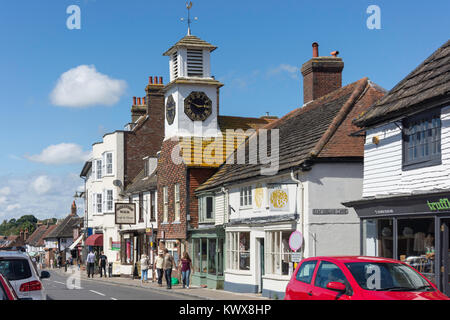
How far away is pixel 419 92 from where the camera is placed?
1700cm

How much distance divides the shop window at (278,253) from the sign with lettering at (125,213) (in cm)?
1942

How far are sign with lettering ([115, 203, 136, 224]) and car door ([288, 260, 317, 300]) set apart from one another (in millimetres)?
30356

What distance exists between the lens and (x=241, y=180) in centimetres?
2702

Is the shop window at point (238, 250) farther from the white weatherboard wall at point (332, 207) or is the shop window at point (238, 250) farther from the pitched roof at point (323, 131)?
the white weatherboard wall at point (332, 207)

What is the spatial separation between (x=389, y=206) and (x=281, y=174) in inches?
244

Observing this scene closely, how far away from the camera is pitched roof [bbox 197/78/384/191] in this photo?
2205 cm

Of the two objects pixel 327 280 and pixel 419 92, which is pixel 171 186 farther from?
pixel 327 280

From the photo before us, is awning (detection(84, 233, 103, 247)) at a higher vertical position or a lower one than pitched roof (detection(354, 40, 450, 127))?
lower

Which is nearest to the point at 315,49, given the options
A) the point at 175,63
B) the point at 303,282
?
the point at 175,63

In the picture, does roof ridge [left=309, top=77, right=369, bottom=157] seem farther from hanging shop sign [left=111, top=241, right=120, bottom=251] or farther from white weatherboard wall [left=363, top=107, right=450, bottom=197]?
hanging shop sign [left=111, top=241, right=120, bottom=251]

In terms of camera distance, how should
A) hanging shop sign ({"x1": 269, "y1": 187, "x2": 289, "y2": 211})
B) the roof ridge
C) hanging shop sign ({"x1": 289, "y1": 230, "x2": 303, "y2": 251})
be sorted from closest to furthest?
1. hanging shop sign ({"x1": 289, "y1": 230, "x2": 303, "y2": 251})
2. the roof ridge
3. hanging shop sign ({"x1": 269, "y1": 187, "x2": 289, "y2": 211})

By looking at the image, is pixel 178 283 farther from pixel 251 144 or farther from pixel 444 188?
pixel 444 188

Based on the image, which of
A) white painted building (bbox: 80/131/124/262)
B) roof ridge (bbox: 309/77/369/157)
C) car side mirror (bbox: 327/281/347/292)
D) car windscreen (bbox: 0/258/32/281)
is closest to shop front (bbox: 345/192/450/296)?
roof ridge (bbox: 309/77/369/157)

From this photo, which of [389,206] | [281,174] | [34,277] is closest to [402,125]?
[389,206]
